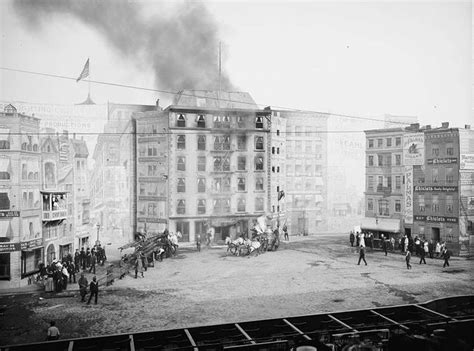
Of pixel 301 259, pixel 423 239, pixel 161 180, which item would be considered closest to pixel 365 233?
pixel 423 239

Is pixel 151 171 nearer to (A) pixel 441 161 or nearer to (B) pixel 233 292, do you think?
(B) pixel 233 292

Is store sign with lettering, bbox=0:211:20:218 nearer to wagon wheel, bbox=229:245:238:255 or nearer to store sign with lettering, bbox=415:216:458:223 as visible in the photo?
wagon wheel, bbox=229:245:238:255

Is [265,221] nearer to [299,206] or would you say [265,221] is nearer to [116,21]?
[299,206]

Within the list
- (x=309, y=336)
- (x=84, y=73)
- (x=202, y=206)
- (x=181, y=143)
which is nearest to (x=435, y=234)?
(x=202, y=206)

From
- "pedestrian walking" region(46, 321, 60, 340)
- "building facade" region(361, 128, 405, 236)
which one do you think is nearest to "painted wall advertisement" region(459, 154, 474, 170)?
"building facade" region(361, 128, 405, 236)

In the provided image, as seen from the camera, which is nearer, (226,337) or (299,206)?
(226,337)

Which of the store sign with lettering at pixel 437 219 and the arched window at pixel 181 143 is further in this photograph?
the store sign with lettering at pixel 437 219

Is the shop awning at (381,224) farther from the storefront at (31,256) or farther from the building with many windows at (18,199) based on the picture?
the building with many windows at (18,199)

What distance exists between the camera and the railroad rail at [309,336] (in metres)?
11.3

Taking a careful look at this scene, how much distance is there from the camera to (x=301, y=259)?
19.7 meters

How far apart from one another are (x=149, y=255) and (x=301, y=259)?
22.1ft

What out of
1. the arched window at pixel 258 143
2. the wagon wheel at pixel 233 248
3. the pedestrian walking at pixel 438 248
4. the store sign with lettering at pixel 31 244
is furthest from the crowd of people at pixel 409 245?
the store sign with lettering at pixel 31 244

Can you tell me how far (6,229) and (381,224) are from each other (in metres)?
16.9

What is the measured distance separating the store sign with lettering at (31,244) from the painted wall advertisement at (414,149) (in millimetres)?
16907
